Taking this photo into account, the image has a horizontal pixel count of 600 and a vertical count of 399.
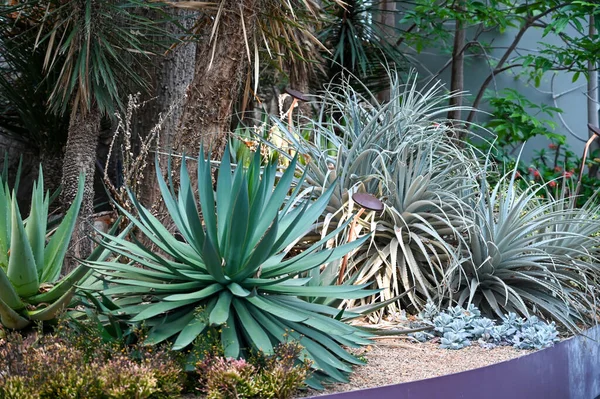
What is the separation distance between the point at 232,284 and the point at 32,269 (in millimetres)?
1088

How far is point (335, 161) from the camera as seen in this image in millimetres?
5801

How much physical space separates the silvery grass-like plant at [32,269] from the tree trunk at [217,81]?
128 cm

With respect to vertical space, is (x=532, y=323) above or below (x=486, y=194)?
below

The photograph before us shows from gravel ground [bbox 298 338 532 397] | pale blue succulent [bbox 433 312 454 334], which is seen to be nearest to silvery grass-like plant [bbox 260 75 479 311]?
pale blue succulent [bbox 433 312 454 334]

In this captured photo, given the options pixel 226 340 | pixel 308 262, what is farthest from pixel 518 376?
pixel 226 340

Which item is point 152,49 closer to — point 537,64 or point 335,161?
point 335,161

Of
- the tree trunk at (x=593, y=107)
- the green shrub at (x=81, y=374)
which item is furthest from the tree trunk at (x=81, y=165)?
the tree trunk at (x=593, y=107)

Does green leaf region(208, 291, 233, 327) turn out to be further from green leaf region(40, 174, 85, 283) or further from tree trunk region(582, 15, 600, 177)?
tree trunk region(582, 15, 600, 177)

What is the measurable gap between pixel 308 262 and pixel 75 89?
2794 mm

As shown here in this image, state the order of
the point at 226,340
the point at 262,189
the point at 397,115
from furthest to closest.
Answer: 1. the point at 397,115
2. the point at 262,189
3. the point at 226,340

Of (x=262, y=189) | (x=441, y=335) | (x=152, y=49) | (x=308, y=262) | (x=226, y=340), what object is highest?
(x=152, y=49)

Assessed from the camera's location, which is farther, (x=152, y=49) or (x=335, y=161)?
(x=152, y=49)

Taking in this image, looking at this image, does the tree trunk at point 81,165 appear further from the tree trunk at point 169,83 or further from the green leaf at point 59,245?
the tree trunk at point 169,83

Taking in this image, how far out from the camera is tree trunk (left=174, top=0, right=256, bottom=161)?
520cm
